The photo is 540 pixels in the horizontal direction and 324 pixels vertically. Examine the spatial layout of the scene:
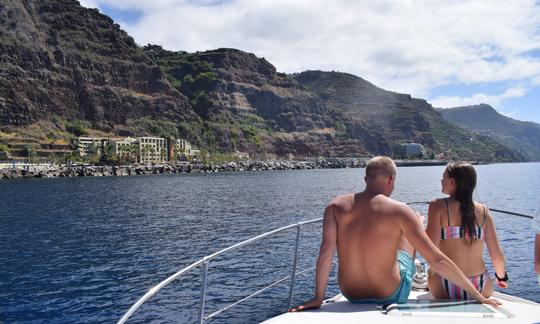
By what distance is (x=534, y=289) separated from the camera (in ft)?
55.8

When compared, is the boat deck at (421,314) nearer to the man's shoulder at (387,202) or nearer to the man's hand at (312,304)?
the man's hand at (312,304)

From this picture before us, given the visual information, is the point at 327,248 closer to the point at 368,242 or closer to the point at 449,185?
the point at 368,242

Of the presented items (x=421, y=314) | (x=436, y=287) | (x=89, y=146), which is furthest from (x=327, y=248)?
(x=89, y=146)

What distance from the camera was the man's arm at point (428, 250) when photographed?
4629 mm

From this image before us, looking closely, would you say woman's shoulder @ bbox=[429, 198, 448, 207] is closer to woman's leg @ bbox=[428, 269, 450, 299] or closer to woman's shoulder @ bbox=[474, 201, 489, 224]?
woman's shoulder @ bbox=[474, 201, 489, 224]

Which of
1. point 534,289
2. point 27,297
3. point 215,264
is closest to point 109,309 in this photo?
point 27,297

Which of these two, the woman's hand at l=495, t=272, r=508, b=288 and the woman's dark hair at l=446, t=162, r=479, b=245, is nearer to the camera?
the woman's dark hair at l=446, t=162, r=479, b=245

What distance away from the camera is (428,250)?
15.2ft

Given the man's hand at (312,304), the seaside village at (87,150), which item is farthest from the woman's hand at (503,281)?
the seaside village at (87,150)

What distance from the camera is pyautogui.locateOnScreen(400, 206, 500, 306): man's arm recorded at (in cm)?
463

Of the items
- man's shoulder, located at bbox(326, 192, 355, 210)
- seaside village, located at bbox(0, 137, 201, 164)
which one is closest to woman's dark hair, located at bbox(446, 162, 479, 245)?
man's shoulder, located at bbox(326, 192, 355, 210)

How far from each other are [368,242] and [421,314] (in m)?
0.81

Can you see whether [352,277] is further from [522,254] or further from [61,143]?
[61,143]

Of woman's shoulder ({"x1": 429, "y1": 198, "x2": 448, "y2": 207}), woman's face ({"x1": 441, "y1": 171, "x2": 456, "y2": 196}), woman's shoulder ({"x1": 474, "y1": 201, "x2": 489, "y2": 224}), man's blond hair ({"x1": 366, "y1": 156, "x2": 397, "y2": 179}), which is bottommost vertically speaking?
woman's shoulder ({"x1": 474, "y1": 201, "x2": 489, "y2": 224})
